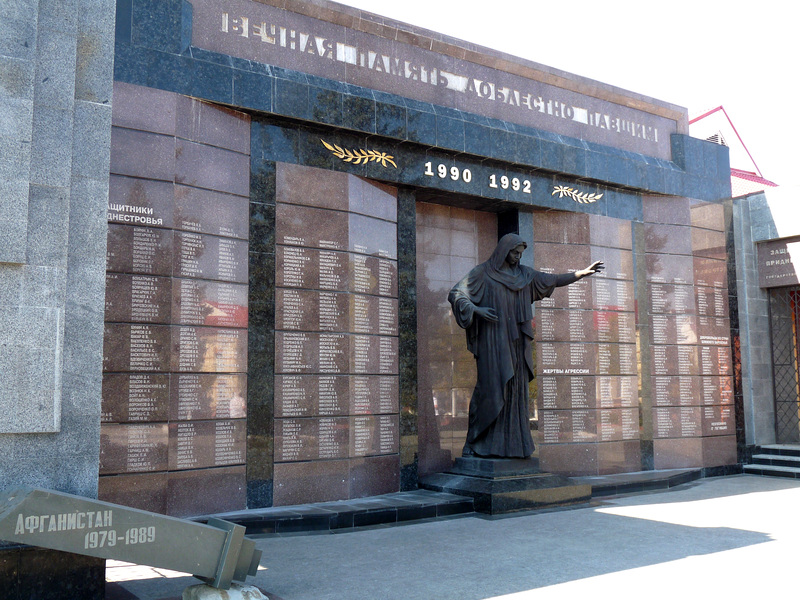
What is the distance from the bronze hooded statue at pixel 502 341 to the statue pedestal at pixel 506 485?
18cm

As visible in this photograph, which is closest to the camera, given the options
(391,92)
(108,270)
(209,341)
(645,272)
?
(108,270)

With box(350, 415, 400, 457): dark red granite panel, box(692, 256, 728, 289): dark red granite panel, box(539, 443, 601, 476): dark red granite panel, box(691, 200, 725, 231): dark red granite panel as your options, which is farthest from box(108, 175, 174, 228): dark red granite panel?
box(691, 200, 725, 231): dark red granite panel

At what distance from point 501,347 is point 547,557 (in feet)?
10.9

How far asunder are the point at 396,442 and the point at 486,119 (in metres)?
4.85

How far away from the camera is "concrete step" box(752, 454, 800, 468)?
1212 cm

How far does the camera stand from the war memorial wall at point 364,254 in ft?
25.4

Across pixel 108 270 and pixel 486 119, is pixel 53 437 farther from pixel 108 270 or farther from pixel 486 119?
pixel 486 119

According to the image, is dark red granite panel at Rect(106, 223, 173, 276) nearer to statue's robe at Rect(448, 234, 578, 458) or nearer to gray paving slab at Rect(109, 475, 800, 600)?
gray paving slab at Rect(109, 475, 800, 600)

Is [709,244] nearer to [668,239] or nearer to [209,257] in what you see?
[668,239]

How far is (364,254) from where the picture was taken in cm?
941

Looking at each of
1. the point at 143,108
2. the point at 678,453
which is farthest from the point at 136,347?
the point at 678,453

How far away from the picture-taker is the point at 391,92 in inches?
387

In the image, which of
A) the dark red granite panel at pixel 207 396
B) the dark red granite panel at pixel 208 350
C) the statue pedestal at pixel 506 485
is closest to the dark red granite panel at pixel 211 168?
the dark red granite panel at pixel 208 350

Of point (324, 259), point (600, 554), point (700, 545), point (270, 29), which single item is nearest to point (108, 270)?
point (324, 259)
